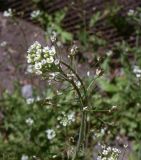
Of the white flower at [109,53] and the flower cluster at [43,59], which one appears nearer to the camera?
the flower cluster at [43,59]

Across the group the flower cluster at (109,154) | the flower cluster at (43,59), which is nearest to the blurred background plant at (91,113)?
the flower cluster at (109,154)

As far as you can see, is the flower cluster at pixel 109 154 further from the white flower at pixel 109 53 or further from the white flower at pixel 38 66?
the white flower at pixel 109 53

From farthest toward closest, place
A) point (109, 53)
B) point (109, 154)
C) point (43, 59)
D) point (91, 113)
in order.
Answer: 1. point (109, 53)
2. point (91, 113)
3. point (109, 154)
4. point (43, 59)

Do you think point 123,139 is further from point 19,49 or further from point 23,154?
point 19,49

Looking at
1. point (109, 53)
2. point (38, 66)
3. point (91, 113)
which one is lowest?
point (91, 113)

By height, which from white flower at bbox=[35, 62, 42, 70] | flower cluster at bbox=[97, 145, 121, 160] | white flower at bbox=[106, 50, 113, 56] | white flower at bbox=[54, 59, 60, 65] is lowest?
flower cluster at bbox=[97, 145, 121, 160]

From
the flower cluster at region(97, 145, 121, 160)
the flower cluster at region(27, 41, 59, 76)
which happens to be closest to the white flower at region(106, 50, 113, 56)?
the flower cluster at region(97, 145, 121, 160)

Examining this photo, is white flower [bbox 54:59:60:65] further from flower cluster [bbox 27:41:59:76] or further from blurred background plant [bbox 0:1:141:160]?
→ blurred background plant [bbox 0:1:141:160]

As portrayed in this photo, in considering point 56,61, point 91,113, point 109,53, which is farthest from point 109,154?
point 109,53

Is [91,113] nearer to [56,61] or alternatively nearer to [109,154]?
[109,154]

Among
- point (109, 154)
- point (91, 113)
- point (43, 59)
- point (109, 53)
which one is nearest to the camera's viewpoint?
point (43, 59)
